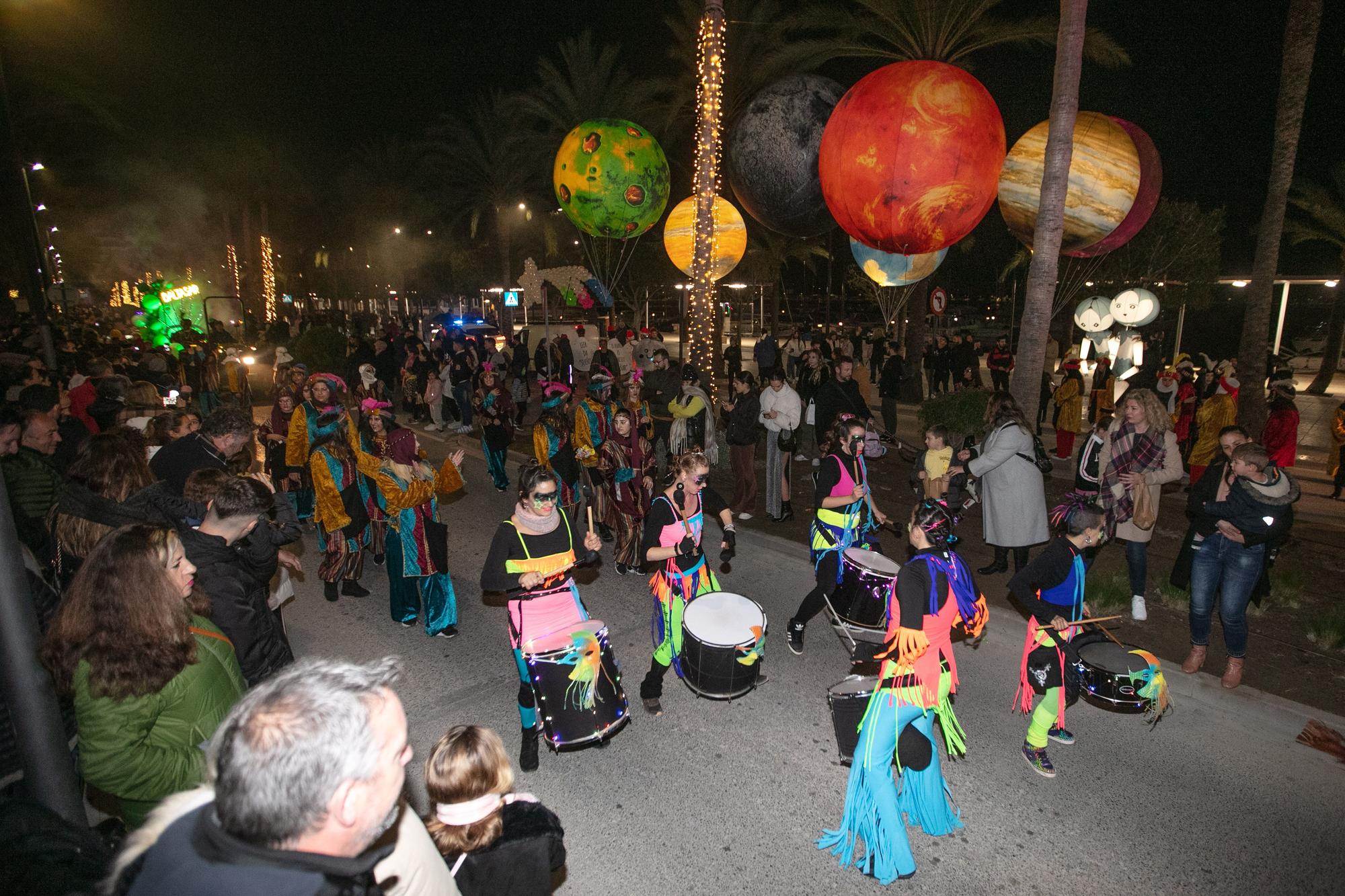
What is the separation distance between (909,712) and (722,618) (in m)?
1.33

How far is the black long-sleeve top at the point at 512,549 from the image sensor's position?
4.18 m

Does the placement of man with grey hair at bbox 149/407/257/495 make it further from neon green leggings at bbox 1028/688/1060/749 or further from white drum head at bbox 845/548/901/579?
neon green leggings at bbox 1028/688/1060/749

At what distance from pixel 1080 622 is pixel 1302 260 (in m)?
41.0

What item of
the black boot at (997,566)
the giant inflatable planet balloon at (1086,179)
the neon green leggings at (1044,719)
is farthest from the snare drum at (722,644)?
the giant inflatable planet balloon at (1086,179)

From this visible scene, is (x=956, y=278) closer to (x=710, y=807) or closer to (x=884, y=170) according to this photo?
(x=884, y=170)

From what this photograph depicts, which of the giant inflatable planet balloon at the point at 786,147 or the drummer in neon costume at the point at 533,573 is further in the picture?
the giant inflatable planet balloon at the point at 786,147

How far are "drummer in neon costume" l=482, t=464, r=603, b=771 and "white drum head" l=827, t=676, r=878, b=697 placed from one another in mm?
1524

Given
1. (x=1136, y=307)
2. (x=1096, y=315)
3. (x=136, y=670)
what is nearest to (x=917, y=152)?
(x=136, y=670)

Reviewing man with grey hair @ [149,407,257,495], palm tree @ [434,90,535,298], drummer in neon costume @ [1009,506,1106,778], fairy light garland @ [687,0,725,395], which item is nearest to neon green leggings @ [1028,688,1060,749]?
drummer in neon costume @ [1009,506,1106,778]

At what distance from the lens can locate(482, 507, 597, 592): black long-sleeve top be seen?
4176mm

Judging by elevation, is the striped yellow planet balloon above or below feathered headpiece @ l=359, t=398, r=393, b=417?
above

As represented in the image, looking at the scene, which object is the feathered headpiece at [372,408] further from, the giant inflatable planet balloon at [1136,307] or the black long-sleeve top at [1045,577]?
the giant inflatable planet balloon at [1136,307]

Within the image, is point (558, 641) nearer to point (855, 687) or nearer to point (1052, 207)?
point (855, 687)

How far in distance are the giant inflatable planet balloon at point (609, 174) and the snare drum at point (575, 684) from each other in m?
10.0
